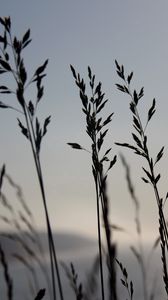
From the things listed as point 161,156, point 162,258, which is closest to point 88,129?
point 161,156

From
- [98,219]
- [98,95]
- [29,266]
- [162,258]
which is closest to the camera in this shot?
[162,258]

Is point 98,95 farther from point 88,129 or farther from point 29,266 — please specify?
point 29,266

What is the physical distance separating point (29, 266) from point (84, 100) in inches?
61.8

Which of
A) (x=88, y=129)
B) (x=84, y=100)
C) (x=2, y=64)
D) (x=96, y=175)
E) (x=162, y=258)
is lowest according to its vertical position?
(x=162, y=258)

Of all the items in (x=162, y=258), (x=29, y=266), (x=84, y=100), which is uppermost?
(x=84, y=100)

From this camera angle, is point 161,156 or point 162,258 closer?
point 162,258

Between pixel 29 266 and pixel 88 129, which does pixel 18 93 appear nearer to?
pixel 88 129

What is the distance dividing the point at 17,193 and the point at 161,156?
1634 millimetres

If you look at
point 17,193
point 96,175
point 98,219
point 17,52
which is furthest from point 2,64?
point 17,193

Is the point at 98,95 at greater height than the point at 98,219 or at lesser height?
greater

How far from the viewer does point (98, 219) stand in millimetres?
2195

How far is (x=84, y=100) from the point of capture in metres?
2.33

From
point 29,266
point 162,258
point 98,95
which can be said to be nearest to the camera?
point 162,258

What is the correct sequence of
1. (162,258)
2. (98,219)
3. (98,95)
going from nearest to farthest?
(162,258) < (98,219) < (98,95)
